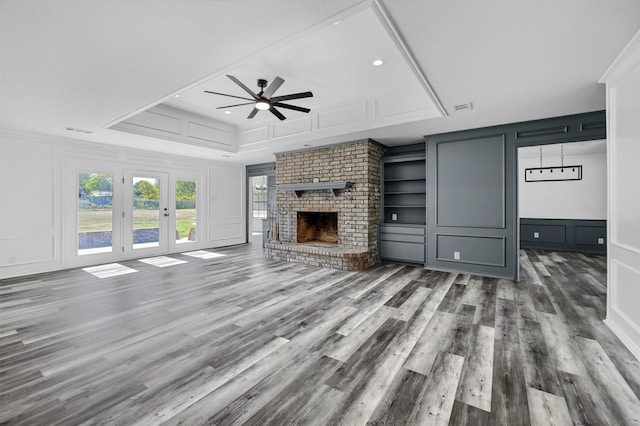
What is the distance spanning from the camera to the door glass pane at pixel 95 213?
18.3ft

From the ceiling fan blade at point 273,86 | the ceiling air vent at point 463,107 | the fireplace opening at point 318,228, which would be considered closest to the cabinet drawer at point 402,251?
the fireplace opening at point 318,228

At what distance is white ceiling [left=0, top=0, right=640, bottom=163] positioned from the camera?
6.12ft

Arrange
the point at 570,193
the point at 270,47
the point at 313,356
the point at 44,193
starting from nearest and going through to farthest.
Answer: the point at 313,356
the point at 270,47
the point at 44,193
the point at 570,193

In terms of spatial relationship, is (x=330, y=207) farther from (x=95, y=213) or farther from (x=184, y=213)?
(x=95, y=213)

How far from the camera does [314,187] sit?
5.76 metres

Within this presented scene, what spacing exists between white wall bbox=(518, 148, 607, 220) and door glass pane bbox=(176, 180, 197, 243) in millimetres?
8345

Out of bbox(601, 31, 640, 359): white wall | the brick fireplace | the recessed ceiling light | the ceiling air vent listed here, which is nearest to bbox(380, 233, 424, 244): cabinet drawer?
the brick fireplace

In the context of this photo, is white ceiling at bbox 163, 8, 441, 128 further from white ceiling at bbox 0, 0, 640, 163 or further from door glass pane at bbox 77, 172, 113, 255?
door glass pane at bbox 77, 172, 113, 255

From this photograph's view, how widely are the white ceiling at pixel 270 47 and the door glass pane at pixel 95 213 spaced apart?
6.82 feet

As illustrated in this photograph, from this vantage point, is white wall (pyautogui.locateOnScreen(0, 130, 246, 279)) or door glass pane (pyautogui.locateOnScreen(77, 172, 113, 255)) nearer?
white wall (pyautogui.locateOnScreen(0, 130, 246, 279))

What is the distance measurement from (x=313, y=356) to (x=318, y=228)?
4.46 metres

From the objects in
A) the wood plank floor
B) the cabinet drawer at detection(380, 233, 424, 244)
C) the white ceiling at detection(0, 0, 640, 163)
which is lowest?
the wood plank floor

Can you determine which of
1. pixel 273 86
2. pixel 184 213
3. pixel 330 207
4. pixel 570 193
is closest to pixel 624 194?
pixel 273 86

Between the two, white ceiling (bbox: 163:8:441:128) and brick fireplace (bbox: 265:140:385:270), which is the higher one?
white ceiling (bbox: 163:8:441:128)
